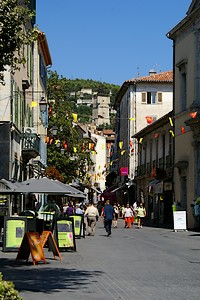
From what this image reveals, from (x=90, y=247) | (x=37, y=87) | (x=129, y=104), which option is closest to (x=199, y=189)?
(x=37, y=87)

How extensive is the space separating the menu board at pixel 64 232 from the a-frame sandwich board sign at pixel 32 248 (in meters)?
3.52

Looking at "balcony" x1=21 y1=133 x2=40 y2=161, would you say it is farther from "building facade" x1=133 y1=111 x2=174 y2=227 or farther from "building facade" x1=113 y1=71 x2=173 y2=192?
"building facade" x1=113 y1=71 x2=173 y2=192

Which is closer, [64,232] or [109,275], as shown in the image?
[109,275]

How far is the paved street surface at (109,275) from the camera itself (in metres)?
11.8

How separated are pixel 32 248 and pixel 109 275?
3075 millimetres

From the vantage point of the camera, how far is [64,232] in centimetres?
2155

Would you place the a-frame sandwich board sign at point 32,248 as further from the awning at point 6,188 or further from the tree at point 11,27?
the awning at point 6,188

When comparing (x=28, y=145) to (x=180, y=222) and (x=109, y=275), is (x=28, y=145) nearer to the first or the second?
(x=180, y=222)

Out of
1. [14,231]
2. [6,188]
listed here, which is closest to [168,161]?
[6,188]

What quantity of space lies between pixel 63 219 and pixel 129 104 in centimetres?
5690

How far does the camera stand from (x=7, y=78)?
105 ft

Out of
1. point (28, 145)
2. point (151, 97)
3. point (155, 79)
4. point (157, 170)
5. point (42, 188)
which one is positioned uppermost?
point (155, 79)

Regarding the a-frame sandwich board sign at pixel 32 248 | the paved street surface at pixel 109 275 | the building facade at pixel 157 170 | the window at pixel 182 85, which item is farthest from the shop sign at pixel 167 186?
the a-frame sandwich board sign at pixel 32 248

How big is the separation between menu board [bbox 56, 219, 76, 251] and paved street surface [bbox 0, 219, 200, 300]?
1.52ft
